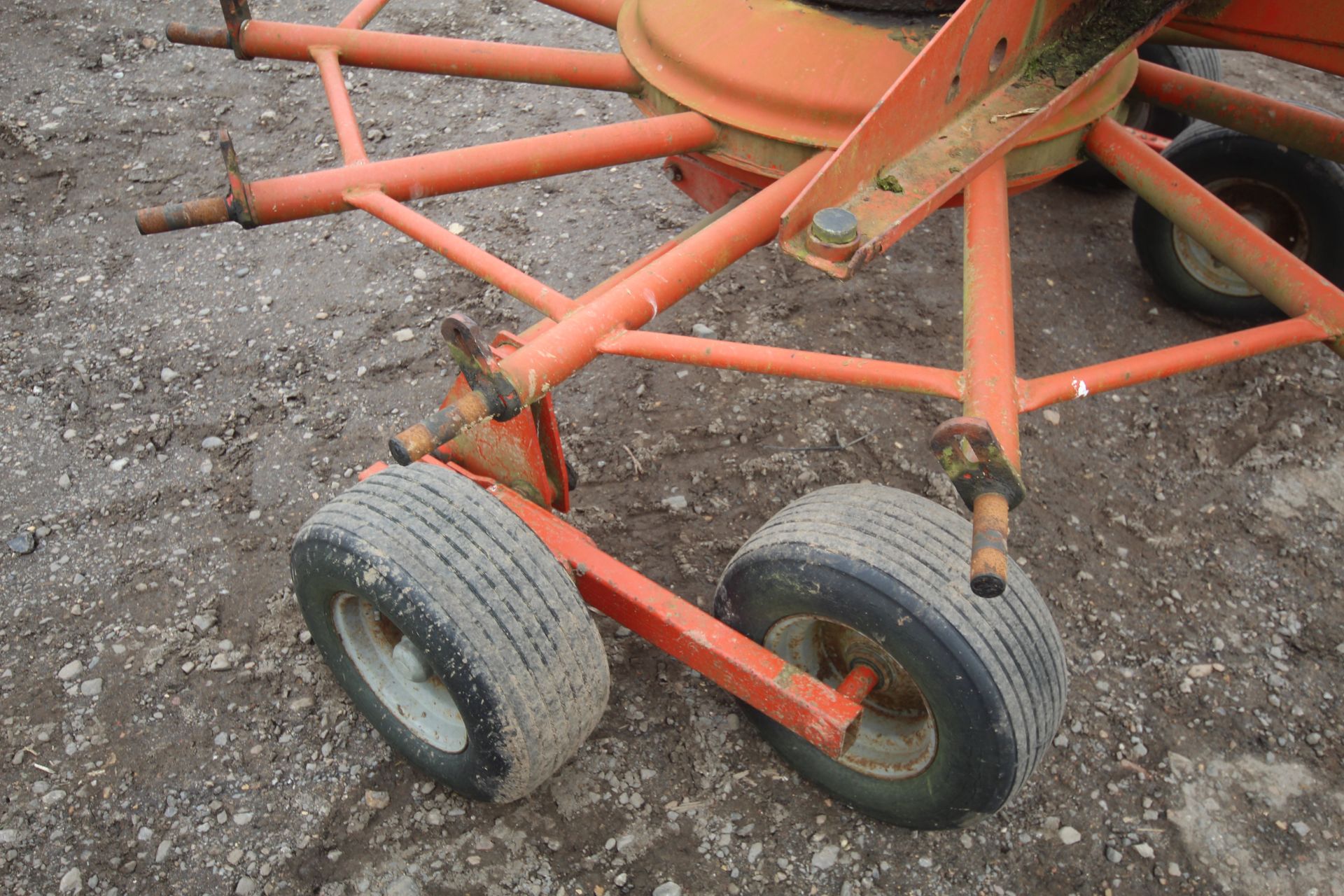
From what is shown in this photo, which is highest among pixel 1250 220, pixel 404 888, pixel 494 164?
pixel 494 164

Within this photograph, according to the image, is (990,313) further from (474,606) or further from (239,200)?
(239,200)

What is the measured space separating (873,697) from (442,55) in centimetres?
211

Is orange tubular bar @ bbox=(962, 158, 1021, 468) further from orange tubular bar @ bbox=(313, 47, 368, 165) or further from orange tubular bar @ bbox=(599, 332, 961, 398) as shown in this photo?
orange tubular bar @ bbox=(313, 47, 368, 165)

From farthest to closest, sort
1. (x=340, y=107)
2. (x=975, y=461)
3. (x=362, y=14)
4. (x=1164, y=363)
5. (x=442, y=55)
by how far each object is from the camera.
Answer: (x=362, y=14), (x=442, y=55), (x=340, y=107), (x=1164, y=363), (x=975, y=461)

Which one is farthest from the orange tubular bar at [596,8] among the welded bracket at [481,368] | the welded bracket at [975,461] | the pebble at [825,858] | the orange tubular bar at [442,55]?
the pebble at [825,858]

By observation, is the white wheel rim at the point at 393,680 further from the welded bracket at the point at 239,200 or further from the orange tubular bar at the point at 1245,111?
the orange tubular bar at the point at 1245,111

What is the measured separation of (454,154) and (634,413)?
4.52 feet

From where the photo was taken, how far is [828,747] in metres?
2.15

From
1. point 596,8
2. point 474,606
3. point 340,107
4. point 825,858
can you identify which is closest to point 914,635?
point 825,858

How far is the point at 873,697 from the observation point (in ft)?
8.08

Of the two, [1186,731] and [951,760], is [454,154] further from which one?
[1186,731]

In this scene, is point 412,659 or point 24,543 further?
point 24,543

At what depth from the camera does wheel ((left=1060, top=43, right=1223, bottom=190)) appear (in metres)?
4.20

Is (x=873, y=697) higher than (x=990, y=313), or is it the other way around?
(x=990, y=313)
